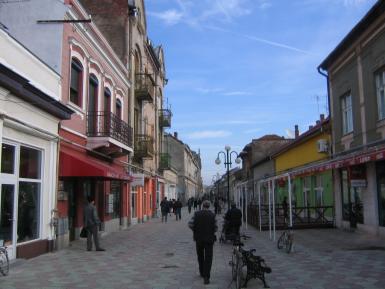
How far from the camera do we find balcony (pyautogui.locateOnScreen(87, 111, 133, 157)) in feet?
65.0

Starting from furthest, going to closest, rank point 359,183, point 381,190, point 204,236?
point 359,183 < point 381,190 < point 204,236

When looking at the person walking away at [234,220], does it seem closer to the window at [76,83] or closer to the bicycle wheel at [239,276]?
the window at [76,83]

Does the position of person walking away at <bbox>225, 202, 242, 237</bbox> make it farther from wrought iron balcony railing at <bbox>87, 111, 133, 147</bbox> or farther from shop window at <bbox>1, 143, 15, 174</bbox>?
shop window at <bbox>1, 143, 15, 174</bbox>

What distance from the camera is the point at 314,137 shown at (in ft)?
94.3

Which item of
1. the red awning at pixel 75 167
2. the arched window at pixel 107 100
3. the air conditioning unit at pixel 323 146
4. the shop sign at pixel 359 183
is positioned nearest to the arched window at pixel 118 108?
the arched window at pixel 107 100

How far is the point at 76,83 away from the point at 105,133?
254cm

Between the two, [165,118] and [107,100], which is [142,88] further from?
[165,118]

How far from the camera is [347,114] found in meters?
22.7

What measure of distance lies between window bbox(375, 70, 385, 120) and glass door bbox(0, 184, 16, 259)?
501 inches

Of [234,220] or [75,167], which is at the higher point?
[75,167]

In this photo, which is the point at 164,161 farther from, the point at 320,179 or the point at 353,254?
the point at 353,254

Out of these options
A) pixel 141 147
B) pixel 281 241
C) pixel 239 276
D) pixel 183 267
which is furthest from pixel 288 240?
pixel 141 147

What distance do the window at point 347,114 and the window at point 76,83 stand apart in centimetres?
1128

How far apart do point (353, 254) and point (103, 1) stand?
19.8 m
